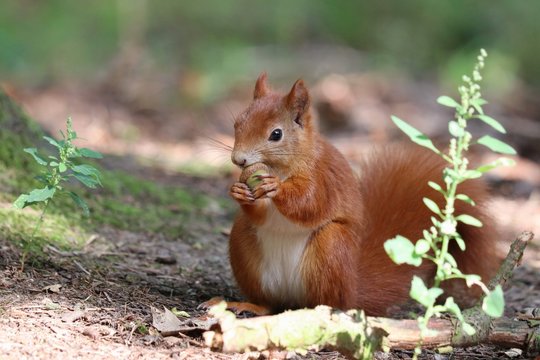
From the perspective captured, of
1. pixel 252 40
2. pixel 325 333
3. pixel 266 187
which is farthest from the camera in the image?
pixel 252 40

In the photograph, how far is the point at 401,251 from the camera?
5.54ft

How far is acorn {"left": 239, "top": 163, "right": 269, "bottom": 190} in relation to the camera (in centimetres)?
234

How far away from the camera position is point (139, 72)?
24.8 feet

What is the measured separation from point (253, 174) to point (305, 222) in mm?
219

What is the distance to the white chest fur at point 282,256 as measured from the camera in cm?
242

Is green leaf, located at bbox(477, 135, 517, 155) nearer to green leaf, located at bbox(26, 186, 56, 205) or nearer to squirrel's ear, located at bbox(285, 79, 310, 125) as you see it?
squirrel's ear, located at bbox(285, 79, 310, 125)

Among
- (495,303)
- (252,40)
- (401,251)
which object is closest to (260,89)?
(401,251)

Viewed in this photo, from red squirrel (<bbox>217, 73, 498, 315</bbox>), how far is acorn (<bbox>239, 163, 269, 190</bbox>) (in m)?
0.02

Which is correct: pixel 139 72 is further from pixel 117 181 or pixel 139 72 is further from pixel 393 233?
pixel 393 233

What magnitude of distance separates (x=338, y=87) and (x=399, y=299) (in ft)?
14.4

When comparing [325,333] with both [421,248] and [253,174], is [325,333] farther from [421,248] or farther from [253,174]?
[253,174]

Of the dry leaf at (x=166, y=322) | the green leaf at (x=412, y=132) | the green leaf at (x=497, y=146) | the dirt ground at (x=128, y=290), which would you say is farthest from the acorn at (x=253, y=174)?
the green leaf at (x=497, y=146)

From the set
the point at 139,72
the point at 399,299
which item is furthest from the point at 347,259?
the point at 139,72

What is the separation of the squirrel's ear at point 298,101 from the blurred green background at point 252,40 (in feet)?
14.8
